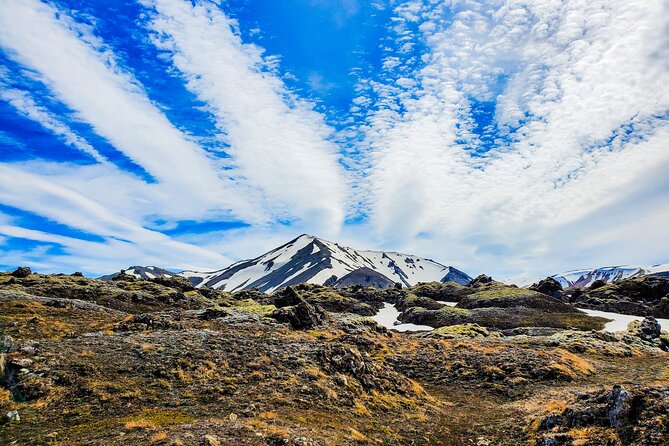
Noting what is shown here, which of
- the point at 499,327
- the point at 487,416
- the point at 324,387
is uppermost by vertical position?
the point at 499,327

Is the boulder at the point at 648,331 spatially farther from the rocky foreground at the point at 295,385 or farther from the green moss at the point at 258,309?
the green moss at the point at 258,309

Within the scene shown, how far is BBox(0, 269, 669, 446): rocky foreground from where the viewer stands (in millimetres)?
14648

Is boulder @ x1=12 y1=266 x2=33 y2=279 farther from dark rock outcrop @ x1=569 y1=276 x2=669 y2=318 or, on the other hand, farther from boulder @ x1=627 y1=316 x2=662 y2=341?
dark rock outcrop @ x1=569 y1=276 x2=669 y2=318

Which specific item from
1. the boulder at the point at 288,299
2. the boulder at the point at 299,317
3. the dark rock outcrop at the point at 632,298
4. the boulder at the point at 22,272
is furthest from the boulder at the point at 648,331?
the boulder at the point at 22,272

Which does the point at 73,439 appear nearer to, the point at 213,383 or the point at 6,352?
the point at 213,383

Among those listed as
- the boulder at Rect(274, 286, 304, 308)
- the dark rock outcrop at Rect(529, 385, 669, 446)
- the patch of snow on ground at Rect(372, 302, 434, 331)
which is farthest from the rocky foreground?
the patch of snow on ground at Rect(372, 302, 434, 331)

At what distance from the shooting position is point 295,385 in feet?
73.6

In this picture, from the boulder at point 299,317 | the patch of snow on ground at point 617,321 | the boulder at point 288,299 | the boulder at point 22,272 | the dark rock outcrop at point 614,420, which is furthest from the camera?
the boulder at point 22,272

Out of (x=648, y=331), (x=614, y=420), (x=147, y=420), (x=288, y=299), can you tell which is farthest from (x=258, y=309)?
(x=648, y=331)

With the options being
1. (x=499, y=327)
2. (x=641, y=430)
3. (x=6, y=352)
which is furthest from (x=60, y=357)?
(x=499, y=327)

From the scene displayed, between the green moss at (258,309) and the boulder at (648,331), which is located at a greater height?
the green moss at (258,309)

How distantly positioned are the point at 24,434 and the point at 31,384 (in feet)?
14.8

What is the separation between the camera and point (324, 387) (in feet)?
73.4

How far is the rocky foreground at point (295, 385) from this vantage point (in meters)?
14.6
